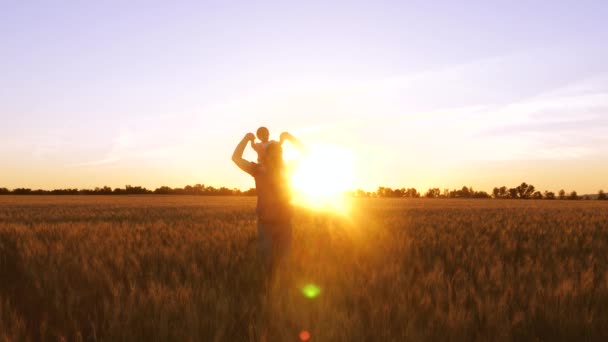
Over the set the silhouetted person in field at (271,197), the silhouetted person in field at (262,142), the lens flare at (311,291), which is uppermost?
the silhouetted person in field at (262,142)

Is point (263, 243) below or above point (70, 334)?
above

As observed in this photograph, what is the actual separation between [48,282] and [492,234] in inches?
331

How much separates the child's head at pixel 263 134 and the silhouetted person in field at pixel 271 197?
0.31ft

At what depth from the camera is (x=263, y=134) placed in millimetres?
5148

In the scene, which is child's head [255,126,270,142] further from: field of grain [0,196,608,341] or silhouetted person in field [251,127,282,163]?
field of grain [0,196,608,341]

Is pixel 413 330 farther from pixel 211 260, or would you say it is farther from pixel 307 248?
pixel 307 248

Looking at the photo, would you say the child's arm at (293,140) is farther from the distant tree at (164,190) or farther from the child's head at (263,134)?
the distant tree at (164,190)

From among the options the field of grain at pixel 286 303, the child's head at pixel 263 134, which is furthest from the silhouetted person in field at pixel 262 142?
the field of grain at pixel 286 303

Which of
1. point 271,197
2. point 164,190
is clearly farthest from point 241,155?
point 164,190

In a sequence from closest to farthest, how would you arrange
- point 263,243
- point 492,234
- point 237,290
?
point 237,290 → point 263,243 → point 492,234

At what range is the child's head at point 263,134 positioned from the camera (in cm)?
511

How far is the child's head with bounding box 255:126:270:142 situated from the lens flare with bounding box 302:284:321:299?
1.49 metres

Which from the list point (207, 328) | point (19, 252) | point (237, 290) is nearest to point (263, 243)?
point (237, 290)

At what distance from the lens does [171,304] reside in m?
3.47
